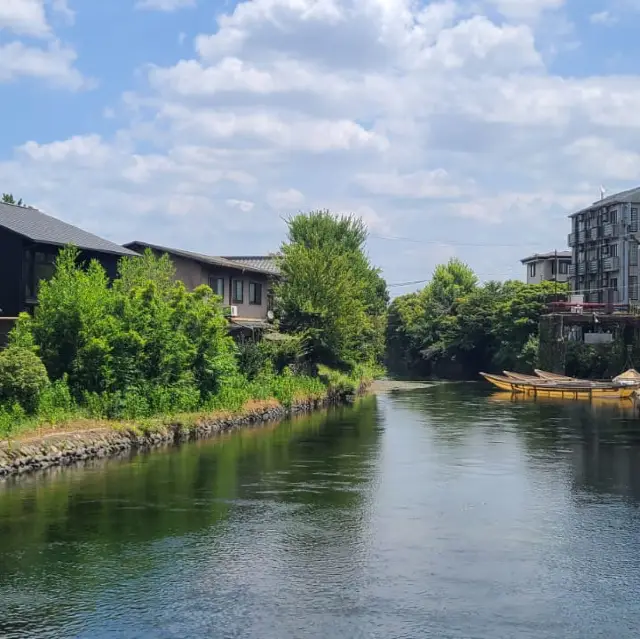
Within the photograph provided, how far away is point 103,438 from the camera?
79.7 feet

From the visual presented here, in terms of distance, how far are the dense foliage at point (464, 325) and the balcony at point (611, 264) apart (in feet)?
14.1

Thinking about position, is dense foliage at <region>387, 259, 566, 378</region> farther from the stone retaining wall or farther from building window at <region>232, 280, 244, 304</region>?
the stone retaining wall

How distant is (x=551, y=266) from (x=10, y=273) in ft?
208

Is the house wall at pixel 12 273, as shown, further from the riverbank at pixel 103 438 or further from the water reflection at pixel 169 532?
the water reflection at pixel 169 532

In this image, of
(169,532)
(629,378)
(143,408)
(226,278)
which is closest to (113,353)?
(143,408)

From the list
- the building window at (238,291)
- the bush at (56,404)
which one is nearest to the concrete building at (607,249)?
the building window at (238,291)

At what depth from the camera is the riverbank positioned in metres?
21.2

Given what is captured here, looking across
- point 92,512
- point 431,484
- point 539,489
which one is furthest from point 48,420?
point 539,489

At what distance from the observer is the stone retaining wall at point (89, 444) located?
20984mm

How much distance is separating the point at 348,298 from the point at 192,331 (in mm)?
15800

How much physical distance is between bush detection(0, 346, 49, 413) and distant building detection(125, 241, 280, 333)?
52.8 ft

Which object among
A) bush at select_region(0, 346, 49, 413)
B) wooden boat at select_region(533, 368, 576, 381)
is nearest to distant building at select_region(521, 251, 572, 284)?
wooden boat at select_region(533, 368, 576, 381)

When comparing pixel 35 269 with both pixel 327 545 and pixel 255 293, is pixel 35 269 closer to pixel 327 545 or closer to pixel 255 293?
pixel 255 293


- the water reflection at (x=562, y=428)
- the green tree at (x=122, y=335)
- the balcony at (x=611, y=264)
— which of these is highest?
the balcony at (x=611, y=264)
